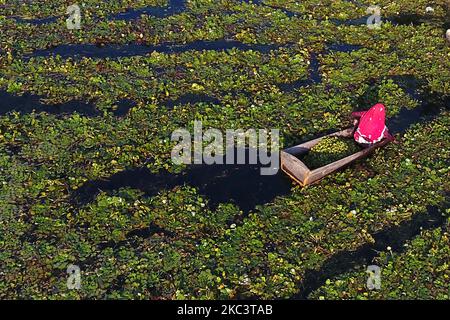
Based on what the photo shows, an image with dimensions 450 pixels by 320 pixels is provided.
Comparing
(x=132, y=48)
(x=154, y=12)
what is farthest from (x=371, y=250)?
(x=154, y=12)

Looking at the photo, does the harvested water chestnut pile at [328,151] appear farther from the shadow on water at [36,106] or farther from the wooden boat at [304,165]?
the shadow on water at [36,106]

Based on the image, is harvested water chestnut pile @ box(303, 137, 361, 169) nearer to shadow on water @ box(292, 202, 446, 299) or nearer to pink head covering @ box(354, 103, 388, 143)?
pink head covering @ box(354, 103, 388, 143)

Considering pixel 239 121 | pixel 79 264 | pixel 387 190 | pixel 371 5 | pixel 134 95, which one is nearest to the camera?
pixel 79 264

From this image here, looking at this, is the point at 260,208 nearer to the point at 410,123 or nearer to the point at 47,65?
the point at 410,123

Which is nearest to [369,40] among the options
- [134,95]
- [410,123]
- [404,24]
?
[404,24]

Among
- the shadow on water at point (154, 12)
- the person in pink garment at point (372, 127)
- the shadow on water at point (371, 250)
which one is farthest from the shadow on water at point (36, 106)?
the shadow on water at point (371, 250)

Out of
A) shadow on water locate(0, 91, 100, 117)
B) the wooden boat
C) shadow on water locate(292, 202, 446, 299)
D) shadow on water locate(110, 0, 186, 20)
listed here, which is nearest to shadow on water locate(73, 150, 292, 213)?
the wooden boat

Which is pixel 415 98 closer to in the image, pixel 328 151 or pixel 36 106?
pixel 328 151
